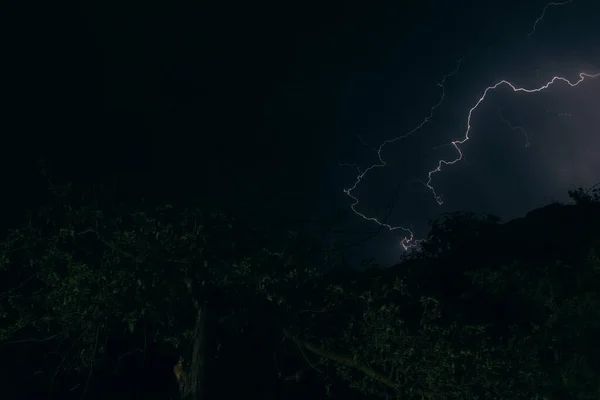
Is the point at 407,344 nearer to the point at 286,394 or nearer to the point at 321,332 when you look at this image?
the point at 321,332

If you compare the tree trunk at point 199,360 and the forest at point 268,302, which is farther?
the tree trunk at point 199,360

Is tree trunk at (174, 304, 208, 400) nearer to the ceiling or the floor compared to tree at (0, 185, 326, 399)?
nearer to the floor

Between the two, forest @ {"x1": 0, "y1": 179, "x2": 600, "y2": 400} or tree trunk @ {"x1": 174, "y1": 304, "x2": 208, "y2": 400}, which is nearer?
forest @ {"x1": 0, "y1": 179, "x2": 600, "y2": 400}

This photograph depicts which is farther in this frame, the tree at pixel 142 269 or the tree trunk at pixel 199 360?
the tree trunk at pixel 199 360

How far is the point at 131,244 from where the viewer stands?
416cm

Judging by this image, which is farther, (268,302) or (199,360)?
(268,302)

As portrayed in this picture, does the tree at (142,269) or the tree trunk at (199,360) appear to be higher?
the tree at (142,269)

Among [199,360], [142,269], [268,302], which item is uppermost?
[268,302]

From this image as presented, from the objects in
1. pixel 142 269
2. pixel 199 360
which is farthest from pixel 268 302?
pixel 142 269

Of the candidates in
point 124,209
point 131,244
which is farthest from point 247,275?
point 124,209

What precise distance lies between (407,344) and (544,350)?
1405 mm

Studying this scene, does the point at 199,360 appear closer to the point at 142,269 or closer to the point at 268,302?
the point at 268,302

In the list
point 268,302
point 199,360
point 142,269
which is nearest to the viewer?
point 142,269

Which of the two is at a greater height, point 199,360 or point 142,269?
point 142,269
